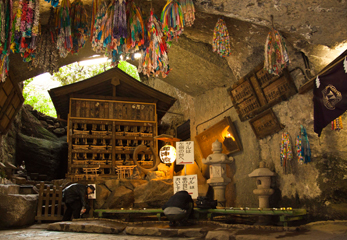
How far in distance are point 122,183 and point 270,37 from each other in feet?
22.4

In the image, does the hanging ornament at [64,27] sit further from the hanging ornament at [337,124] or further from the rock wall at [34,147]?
the rock wall at [34,147]

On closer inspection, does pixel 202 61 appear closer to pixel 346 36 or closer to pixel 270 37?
pixel 270 37

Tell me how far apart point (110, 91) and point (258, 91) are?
28.8ft

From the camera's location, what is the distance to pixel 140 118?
14.4 m

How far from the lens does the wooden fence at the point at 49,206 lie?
8977 mm

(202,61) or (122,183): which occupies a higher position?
(202,61)

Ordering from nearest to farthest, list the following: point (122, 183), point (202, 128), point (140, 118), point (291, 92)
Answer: point (291, 92) < point (122, 183) < point (202, 128) < point (140, 118)

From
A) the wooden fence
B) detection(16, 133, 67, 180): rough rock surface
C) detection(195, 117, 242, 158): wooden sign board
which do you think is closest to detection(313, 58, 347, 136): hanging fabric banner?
detection(195, 117, 242, 158): wooden sign board

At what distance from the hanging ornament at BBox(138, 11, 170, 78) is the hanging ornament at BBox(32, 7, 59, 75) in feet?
6.81

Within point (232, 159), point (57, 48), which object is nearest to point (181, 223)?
point (232, 159)

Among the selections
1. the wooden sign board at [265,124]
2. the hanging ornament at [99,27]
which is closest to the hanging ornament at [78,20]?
the hanging ornament at [99,27]

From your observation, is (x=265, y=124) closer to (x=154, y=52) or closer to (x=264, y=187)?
(x=264, y=187)

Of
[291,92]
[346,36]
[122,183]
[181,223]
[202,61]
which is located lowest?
[181,223]

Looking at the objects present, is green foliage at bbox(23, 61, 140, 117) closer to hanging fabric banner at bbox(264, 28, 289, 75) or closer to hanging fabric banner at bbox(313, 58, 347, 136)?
hanging fabric banner at bbox(264, 28, 289, 75)
